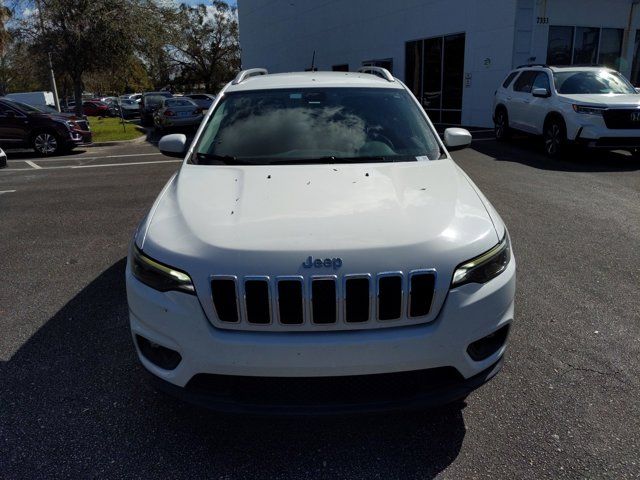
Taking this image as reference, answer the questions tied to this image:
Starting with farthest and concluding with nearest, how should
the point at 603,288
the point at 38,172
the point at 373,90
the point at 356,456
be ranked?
the point at 38,172, the point at 603,288, the point at 373,90, the point at 356,456

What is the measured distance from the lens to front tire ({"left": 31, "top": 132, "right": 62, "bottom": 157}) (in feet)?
45.3

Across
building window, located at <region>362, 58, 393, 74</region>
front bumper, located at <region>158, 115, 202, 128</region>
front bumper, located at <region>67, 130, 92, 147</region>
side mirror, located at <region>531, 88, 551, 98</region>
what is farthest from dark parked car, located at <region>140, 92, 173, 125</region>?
side mirror, located at <region>531, 88, 551, 98</region>

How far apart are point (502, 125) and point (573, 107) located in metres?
3.39

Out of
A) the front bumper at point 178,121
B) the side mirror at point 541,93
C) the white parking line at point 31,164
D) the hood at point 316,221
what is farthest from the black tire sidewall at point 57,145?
the hood at point 316,221

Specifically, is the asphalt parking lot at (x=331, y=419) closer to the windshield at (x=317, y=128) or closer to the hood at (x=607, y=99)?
the windshield at (x=317, y=128)

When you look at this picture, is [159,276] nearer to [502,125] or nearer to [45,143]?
[502,125]

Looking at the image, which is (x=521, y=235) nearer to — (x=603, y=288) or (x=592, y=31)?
(x=603, y=288)

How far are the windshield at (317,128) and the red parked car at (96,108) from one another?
4192 centimetres

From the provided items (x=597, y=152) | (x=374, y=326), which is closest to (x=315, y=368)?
(x=374, y=326)

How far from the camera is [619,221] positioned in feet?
20.8

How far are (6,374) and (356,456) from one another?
2242mm

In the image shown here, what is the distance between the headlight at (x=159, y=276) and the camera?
2.25 metres

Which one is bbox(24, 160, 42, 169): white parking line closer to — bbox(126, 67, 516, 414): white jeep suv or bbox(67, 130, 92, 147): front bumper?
bbox(67, 130, 92, 147): front bumper

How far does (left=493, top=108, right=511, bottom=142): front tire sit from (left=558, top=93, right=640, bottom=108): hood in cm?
266
